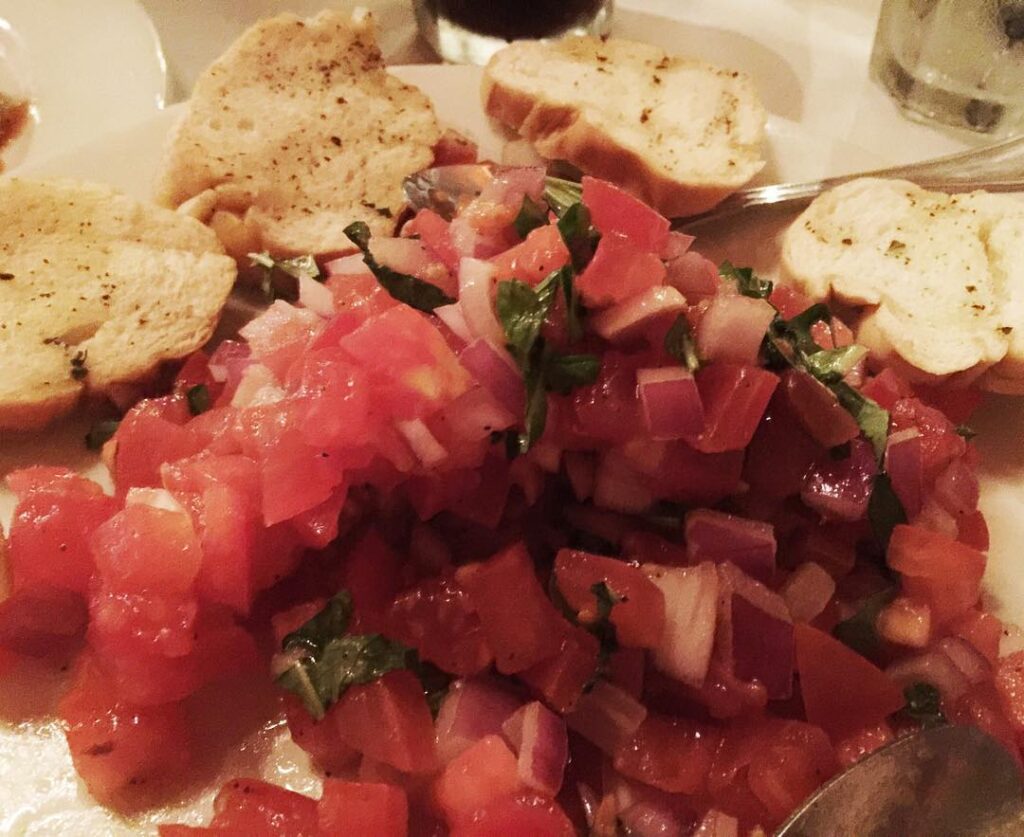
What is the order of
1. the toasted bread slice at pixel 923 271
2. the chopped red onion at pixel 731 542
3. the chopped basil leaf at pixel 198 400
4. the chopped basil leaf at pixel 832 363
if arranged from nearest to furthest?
the chopped red onion at pixel 731 542
the chopped basil leaf at pixel 832 363
the chopped basil leaf at pixel 198 400
the toasted bread slice at pixel 923 271

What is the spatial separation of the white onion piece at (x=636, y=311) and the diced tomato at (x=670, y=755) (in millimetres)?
596

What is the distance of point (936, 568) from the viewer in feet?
4.88

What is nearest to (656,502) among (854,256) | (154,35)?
(854,256)

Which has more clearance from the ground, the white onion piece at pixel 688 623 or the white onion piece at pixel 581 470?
the white onion piece at pixel 581 470

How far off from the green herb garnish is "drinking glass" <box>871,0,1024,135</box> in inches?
86.2

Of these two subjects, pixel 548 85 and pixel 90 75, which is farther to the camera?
pixel 90 75

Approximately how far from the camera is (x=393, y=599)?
150 centimetres

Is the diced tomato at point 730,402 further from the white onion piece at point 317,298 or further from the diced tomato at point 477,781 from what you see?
the white onion piece at point 317,298

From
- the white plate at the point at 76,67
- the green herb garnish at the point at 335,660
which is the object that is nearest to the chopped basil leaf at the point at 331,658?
the green herb garnish at the point at 335,660

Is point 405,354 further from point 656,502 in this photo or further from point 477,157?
point 477,157

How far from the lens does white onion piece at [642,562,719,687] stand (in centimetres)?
137

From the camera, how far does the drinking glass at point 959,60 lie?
2477mm

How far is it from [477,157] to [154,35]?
103 centimetres

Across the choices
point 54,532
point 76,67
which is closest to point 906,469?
point 54,532
